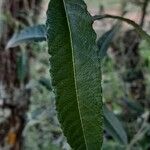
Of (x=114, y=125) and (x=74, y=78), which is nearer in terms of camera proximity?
(x=74, y=78)

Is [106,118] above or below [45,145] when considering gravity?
above

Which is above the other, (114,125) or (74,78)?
(74,78)

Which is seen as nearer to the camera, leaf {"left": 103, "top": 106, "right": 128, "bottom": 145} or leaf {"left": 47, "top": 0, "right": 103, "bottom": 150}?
leaf {"left": 47, "top": 0, "right": 103, "bottom": 150}

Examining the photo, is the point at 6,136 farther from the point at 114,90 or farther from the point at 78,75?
the point at 78,75

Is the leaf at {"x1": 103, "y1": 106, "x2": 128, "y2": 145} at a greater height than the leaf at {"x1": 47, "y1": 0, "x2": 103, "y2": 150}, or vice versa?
the leaf at {"x1": 47, "y1": 0, "x2": 103, "y2": 150}

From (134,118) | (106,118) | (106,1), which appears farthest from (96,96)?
(106,1)

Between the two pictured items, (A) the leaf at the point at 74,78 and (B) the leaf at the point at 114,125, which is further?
(B) the leaf at the point at 114,125

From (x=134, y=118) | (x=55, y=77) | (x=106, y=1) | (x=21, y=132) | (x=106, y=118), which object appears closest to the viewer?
(x=55, y=77)

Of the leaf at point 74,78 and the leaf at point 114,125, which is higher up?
the leaf at point 74,78
